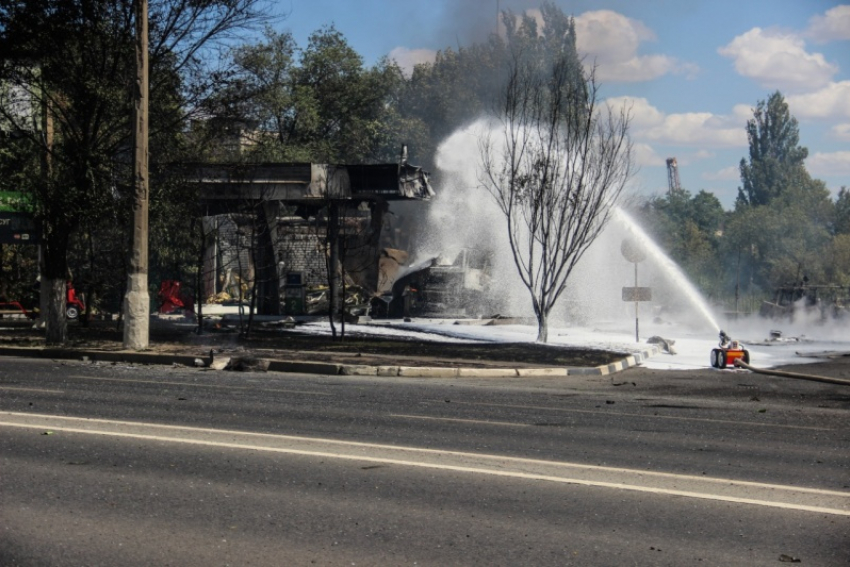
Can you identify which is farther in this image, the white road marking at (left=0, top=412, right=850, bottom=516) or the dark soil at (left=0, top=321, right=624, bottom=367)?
the dark soil at (left=0, top=321, right=624, bottom=367)

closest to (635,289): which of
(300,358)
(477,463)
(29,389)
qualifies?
(300,358)

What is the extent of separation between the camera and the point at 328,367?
17203 mm

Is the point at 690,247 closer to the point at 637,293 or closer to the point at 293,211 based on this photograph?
the point at 293,211

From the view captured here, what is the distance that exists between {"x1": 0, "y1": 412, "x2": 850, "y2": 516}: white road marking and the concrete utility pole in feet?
31.0

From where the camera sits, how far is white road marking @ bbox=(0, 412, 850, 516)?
686 cm

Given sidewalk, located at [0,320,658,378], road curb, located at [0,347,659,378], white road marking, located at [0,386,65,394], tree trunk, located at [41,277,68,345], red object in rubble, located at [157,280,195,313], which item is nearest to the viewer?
white road marking, located at [0,386,65,394]

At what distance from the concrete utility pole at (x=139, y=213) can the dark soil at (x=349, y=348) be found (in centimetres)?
57

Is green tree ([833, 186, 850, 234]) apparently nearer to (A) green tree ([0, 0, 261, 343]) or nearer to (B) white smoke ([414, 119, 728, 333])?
(B) white smoke ([414, 119, 728, 333])

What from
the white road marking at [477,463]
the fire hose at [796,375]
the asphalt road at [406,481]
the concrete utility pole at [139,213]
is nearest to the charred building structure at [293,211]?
the concrete utility pole at [139,213]

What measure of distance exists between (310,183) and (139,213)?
43.5ft

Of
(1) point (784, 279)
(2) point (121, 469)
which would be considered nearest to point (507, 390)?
(2) point (121, 469)

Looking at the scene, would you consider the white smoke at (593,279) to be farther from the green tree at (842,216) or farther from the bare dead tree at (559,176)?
the green tree at (842,216)

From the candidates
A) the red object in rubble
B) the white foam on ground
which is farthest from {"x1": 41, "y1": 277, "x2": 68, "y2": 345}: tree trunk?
the red object in rubble

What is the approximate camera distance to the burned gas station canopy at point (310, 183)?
1059 inches
